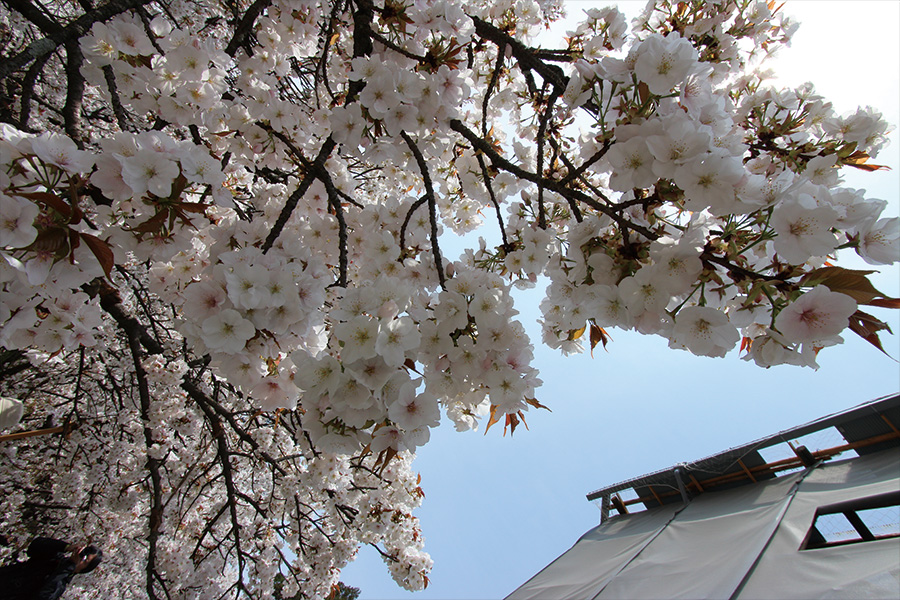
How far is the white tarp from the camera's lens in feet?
7.91

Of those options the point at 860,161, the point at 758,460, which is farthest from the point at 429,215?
the point at 758,460

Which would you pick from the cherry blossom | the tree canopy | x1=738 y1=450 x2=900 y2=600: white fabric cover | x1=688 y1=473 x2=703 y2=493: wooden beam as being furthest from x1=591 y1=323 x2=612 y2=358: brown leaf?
x1=688 y1=473 x2=703 y2=493: wooden beam

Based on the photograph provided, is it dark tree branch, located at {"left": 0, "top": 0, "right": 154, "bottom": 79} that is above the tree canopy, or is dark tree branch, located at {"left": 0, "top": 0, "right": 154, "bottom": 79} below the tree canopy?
above

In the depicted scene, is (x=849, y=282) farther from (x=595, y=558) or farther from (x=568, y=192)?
(x=595, y=558)

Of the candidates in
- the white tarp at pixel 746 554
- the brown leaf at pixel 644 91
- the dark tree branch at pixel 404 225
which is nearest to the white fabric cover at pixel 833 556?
the white tarp at pixel 746 554

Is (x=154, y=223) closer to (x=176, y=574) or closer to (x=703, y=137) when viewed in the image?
(x=703, y=137)

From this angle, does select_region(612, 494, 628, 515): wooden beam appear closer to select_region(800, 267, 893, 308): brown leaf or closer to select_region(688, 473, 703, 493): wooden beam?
select_region(688, 473, 703, 493): wooden beam

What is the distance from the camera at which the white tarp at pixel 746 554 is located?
2412 mm

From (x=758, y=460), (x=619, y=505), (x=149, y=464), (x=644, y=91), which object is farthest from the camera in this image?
(x=619, y=505)

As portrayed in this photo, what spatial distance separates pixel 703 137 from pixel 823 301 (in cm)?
43

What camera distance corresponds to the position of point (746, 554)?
3078mm

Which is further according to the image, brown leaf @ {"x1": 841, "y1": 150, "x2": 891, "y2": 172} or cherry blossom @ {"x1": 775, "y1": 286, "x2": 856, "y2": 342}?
brown leaf @ {"x1": 841, "y1": 150, "x2": 891, "y2": 172}

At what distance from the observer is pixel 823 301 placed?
2.80 ft

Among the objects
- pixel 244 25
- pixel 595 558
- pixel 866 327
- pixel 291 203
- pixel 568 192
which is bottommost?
pixel 595 558
